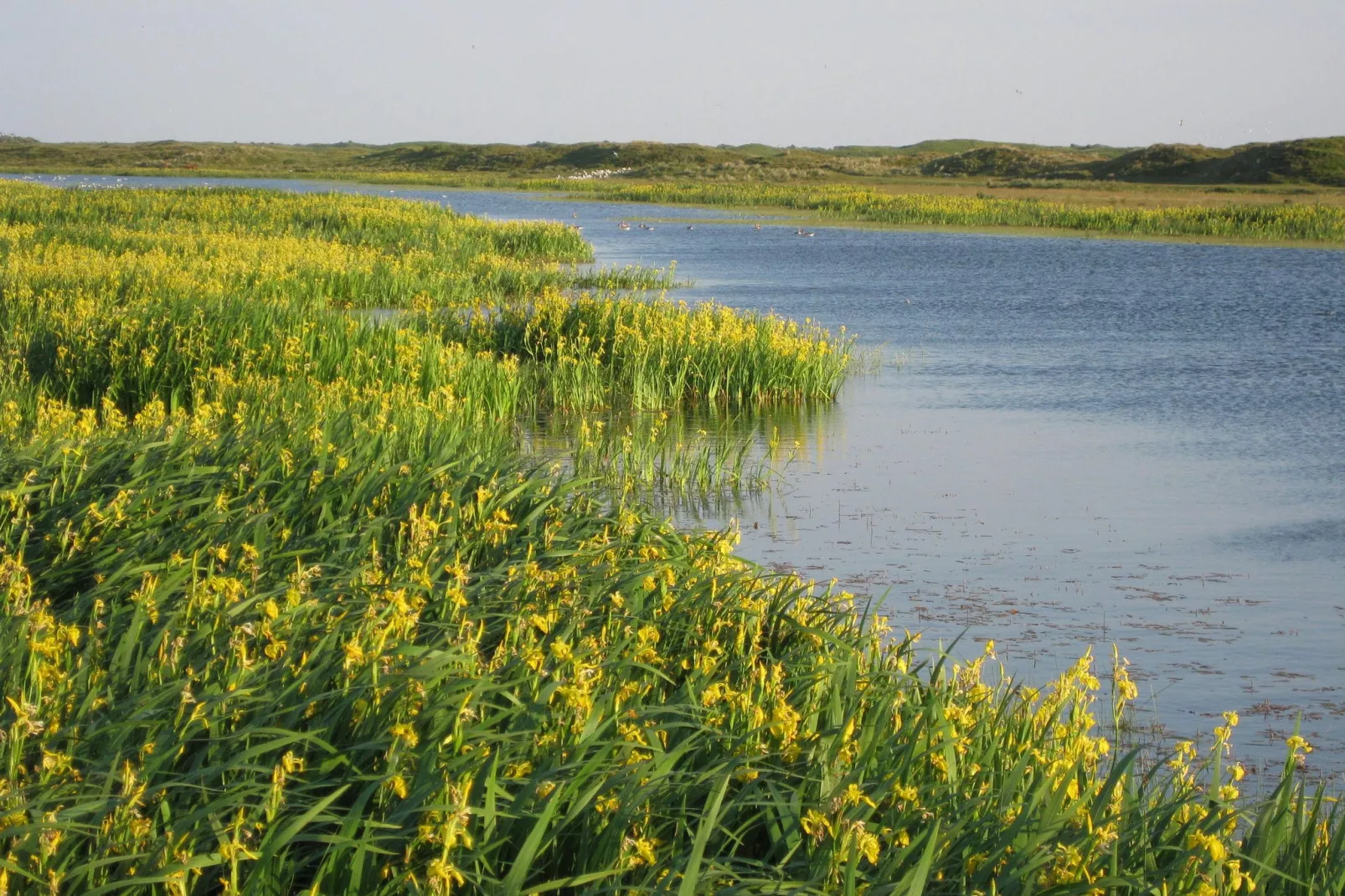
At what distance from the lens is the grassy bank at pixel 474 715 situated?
355 centimetres

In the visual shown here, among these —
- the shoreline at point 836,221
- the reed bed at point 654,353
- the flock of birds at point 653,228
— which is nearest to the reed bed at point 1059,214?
the shoreline at point 836,221

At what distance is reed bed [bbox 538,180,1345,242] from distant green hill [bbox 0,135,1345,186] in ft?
85.0

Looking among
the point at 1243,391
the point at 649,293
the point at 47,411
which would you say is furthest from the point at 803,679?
the point at 649,293

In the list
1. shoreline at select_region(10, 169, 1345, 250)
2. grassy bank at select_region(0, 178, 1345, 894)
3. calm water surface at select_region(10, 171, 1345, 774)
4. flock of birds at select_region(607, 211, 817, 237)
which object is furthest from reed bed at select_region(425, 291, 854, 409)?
flock of birds at select_region(607, 211, 817, 237)

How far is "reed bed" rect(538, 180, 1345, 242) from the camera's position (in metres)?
47.8

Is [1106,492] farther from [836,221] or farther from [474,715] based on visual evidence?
[836,221]

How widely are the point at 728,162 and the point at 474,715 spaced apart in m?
139

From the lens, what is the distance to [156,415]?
341 inches

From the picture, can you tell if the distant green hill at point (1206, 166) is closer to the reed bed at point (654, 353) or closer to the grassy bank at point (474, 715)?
the reed bed at point (654, 353)

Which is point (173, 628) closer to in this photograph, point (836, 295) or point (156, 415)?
point (156, 415)

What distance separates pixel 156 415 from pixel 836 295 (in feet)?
76.2

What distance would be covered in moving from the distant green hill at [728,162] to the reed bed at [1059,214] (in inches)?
1020

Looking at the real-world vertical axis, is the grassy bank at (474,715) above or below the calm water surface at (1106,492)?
above

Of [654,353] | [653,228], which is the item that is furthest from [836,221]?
[654,353]
